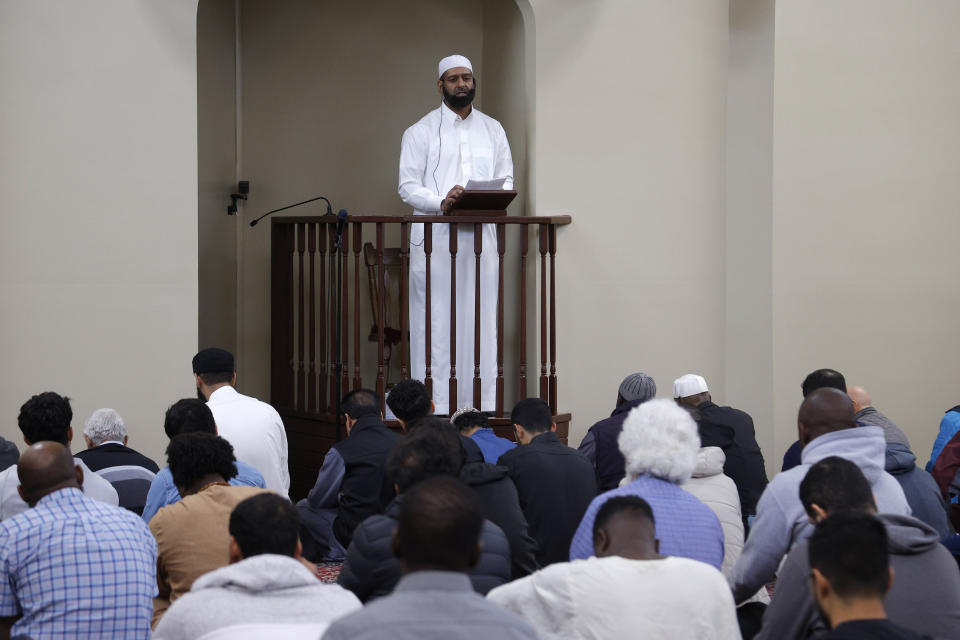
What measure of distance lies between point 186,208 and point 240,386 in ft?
6.18

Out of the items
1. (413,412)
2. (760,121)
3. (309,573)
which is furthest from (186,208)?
(309,573)

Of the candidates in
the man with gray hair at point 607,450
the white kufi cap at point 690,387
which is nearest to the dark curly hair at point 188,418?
the man with gray hair at point 607,450

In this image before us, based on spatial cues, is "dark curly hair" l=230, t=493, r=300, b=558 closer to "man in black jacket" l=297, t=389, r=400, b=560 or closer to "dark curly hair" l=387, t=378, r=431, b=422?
"man in black jacket" l=297, t=389, r=400, b=560

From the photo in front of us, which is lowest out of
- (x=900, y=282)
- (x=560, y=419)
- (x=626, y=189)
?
(x=560, y=419)

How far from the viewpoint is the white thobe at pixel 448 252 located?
6738 mm

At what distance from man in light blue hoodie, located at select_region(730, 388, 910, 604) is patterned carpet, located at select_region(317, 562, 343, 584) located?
267 cm

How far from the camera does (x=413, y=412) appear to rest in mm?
4598

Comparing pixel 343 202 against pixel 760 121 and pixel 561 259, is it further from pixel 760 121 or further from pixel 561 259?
pixel 760 121

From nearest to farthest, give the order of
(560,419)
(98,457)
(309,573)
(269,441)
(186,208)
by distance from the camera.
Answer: (309,573), (98,457), (269,441), (186,208), (560,419)

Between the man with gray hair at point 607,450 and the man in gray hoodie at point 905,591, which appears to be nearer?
the man in gray hoodie at point 905,591

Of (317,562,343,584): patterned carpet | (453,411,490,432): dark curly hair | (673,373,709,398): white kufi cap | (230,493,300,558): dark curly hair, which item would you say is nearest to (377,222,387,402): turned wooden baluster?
(317,562,343,584): patterned carpet

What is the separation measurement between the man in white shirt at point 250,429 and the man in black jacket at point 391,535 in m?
1.61

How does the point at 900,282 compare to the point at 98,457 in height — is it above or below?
above

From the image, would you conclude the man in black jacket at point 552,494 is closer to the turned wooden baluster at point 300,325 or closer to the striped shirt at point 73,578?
the striped shirt at point 73,578
